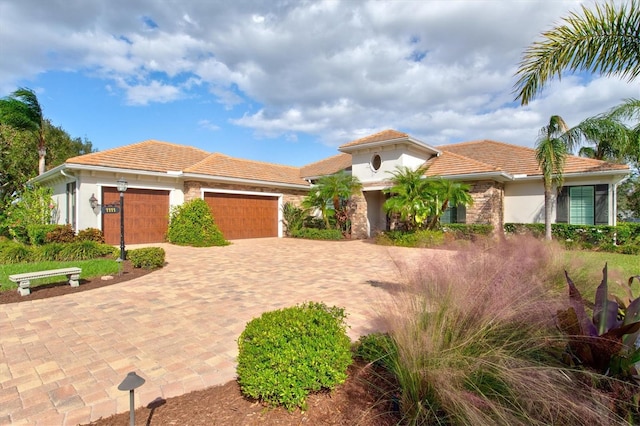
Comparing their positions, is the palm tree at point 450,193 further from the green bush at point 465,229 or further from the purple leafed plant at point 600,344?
the purple leafed plant at point 600,344

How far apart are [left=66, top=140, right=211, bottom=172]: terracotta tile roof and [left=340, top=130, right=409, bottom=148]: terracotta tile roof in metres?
8.72

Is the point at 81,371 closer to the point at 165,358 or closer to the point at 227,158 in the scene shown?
the point at 165,358

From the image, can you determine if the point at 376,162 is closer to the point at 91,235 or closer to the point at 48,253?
the point at 91,235

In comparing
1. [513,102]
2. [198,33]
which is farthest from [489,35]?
[198,33]

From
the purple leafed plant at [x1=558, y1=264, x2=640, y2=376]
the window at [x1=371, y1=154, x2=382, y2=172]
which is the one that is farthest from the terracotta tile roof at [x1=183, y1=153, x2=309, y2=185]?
the purple leafed plant at [x1=558, y1=264, x2=640, y2=376]

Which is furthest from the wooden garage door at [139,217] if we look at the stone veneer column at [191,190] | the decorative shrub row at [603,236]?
the decorative shrub row at [603,236]

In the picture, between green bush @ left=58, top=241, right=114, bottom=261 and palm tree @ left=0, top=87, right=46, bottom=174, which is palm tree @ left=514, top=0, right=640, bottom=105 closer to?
green bush @ left=58, top=241, right=114, bottom=261

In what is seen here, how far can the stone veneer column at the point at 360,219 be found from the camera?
57.1 feet

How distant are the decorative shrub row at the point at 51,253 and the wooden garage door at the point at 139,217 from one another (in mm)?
3513

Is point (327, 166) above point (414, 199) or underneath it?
above

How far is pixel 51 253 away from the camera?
959 cm

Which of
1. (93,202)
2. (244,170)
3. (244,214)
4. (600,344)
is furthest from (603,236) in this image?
(93,202)

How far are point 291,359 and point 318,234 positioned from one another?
14932mm

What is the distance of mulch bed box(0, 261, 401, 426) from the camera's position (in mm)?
2268
